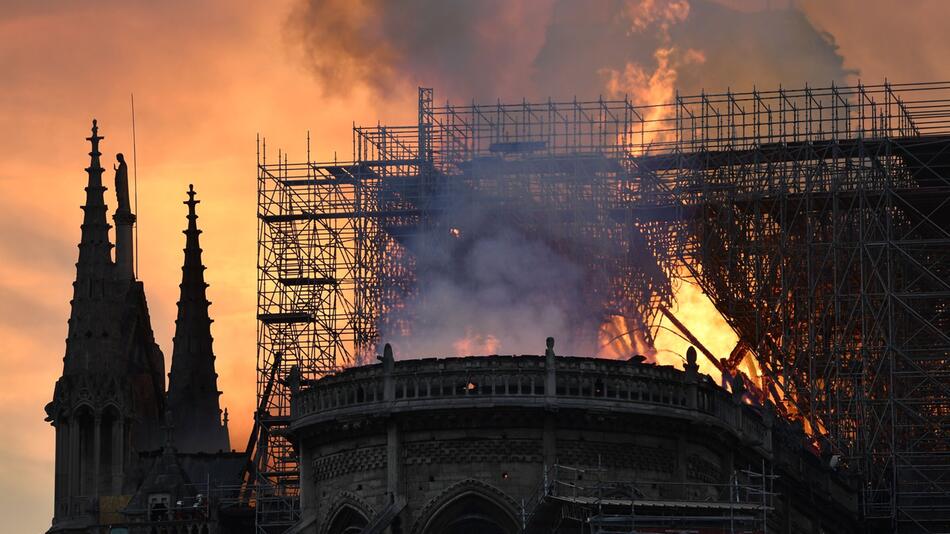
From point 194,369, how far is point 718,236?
1147 inches

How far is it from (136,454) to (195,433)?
7.97 m

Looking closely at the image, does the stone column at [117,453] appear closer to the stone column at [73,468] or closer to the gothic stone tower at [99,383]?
the gothic stone tower at [99,383]

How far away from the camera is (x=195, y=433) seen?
13312 centimetres

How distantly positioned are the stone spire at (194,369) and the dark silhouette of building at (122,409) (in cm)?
7

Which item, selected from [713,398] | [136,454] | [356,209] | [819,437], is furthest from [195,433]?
[713,398]

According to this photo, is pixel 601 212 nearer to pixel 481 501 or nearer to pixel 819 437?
pixel 819 437

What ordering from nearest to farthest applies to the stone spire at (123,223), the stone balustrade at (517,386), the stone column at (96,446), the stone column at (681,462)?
the stone balustrade at (517,386) < the stone column at (681,462) < the stone column at (96,446) < the stone spire at (123,223)

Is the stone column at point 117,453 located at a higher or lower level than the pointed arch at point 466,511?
higher

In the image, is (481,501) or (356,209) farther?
(356,209)

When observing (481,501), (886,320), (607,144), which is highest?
(607,144)

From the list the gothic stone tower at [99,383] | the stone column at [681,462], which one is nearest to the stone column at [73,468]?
the gothic stone tower at [99,383]

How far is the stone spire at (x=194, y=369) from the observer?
133625 mm

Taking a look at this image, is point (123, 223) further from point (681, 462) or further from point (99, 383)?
point (681, 462)

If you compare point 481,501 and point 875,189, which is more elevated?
point 875,189
